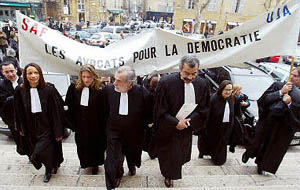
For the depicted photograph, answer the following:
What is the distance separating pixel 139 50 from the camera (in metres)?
3.26

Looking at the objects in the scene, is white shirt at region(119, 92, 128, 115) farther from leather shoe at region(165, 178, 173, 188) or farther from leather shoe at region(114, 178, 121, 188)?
leather shoe at region(165, 178, 173, 188)

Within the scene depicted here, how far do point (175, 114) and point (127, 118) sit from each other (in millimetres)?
610

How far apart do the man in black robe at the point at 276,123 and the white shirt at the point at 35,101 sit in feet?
10.1

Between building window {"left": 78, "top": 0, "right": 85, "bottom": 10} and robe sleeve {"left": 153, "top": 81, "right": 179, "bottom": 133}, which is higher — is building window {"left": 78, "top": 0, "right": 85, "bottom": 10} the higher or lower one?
the higher one

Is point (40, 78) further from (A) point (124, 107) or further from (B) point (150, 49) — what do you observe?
(B) point (150, 49)

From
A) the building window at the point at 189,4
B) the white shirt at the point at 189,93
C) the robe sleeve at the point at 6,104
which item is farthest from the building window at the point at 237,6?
the robe sleeve at the point at 6,104

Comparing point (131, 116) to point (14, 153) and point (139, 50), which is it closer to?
point (139, 50)

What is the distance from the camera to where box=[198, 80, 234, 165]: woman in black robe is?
3676 mm

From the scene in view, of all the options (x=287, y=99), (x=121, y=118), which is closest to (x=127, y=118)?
(x=121, y=118)

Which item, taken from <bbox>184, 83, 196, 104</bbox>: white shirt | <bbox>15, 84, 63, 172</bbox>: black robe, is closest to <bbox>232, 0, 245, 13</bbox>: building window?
<bbox>184, 83, 196, 104</bbox>: white shirt

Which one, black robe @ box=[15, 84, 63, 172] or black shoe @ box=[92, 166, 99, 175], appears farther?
black shoe @ box=[92, 166, 99, 175]

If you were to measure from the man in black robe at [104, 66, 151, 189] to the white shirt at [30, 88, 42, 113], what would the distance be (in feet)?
2.78

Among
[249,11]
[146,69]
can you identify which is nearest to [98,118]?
[146,69]

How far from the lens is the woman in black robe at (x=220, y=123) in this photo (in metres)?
3.68
